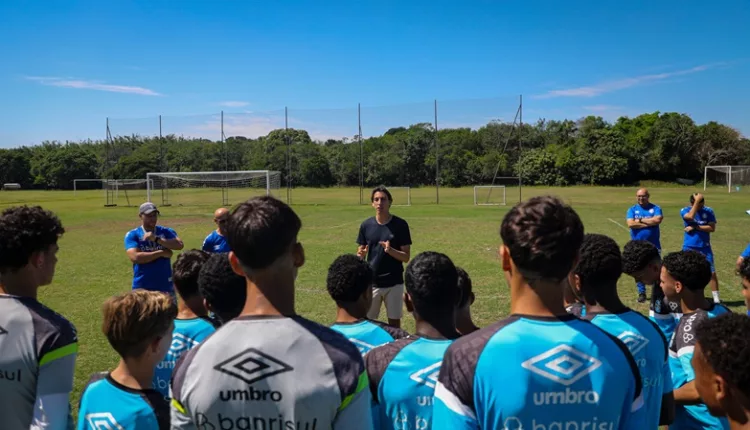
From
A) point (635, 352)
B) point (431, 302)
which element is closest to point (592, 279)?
point (635, 352)

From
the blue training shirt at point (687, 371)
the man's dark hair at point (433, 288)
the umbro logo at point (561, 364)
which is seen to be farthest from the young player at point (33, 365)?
the blue training shirt at point (687, 371)

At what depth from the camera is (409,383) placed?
2.58m

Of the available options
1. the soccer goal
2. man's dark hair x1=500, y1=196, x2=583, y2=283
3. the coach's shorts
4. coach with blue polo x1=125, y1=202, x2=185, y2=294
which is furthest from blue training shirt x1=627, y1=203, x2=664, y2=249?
the soccer goal

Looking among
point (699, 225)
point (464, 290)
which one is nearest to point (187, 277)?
point (464, 290)

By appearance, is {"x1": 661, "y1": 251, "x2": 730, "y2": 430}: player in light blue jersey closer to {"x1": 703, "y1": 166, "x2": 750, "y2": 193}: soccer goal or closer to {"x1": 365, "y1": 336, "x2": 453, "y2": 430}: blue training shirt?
{"x1": 365, "y1": 336, "x2": 453, "y2": 430}: blue training shirt

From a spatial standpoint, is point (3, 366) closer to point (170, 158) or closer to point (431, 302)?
point (431, 302)

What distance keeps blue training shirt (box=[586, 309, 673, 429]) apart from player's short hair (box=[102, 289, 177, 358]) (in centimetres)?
238

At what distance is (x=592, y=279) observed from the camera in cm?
319

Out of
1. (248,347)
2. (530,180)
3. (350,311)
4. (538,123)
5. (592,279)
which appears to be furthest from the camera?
(538,123)

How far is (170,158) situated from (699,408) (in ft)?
152

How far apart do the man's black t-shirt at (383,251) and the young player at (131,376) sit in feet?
14.8

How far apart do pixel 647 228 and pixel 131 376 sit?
1011 centimetres

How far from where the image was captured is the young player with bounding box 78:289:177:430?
8.30ft

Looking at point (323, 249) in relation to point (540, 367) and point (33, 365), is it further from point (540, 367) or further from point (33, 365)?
point (540, 367)
